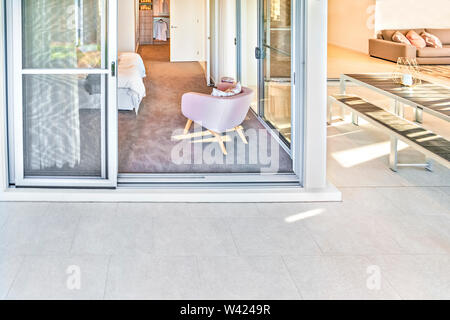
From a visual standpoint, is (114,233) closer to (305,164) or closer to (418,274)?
(305,164)

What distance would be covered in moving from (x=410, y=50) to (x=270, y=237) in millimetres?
10186

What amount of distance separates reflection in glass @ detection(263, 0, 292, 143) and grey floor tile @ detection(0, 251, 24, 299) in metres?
2.96

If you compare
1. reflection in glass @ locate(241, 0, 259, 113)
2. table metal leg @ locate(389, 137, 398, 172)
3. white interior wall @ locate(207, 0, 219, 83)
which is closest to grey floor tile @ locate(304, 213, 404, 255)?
table metal leg @ locate(389, 137, 398, 172)

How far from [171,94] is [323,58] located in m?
5.23

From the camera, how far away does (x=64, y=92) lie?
441 cm

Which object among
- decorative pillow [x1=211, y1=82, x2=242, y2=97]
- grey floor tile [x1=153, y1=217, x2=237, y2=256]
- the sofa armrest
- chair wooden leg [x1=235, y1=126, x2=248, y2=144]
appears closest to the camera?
grey floor tile [x1=153, y1=217, x2=237, y2=256]

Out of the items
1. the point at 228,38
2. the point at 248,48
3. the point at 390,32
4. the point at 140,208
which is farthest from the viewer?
the point at 390,32

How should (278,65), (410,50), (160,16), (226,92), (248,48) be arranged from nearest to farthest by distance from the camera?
(226,92), (278,65), (248,48), (410,50), (160,16)

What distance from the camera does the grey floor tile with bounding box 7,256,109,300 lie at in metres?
2.82

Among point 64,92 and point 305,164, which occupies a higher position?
point 64,92

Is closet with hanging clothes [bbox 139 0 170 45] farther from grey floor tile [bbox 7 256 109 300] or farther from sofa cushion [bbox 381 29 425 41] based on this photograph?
grey floor tile [bbox 7 256 109 300]

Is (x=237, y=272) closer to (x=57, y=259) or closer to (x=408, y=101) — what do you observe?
(x=57, y=259)

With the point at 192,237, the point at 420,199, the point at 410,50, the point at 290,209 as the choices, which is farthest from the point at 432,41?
the point at 192,237

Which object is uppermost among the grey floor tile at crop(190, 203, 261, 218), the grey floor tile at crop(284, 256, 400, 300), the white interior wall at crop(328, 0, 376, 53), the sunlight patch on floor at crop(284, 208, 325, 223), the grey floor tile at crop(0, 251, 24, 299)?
the white interior wall at crop(328, 0, 376, 53)
